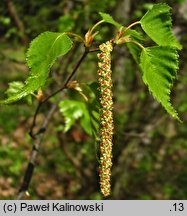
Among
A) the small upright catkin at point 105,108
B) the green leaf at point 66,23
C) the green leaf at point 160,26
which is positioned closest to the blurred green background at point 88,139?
the green leaf at point 66,23

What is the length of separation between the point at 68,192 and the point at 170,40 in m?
3.83

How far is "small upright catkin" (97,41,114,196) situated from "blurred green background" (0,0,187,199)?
1705mm

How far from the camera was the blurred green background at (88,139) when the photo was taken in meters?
3.38

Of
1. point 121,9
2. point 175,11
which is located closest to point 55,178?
point 121,9

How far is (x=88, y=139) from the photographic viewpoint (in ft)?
17.9

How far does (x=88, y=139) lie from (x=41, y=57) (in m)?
4.25

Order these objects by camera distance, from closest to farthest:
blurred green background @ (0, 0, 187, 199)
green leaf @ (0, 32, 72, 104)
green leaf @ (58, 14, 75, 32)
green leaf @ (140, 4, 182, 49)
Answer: green leaf @ (0, 32, 72, 104) → green leaf @ (140, 4, 182, 49) → green leaf @ (58, 14, 75, 32) → blurred green background @ (0, 0, 187, 199)

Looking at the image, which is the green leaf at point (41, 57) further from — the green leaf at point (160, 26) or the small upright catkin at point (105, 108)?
the green leaf at point (160, 26)

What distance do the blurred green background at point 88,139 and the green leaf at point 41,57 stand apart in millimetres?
1614

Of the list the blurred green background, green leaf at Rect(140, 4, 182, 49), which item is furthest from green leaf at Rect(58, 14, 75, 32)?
green leaf at Rect(140, 4, 182, 49)

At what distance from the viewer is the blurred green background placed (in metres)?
3.38

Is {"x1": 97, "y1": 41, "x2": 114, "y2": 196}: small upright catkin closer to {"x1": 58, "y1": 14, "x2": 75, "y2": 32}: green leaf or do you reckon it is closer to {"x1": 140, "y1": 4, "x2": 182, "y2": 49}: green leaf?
{"x1": 140, "y1": 4, "x2": 182, "y2": 49}: green leaf

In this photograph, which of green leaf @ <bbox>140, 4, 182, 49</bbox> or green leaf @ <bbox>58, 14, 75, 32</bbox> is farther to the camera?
green leaf @ <bbox>58, 14, 75, 32</bbox>

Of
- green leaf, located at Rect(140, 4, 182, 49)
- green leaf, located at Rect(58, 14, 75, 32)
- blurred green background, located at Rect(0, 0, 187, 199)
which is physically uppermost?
green leaf, located at Rect(140, 4, 182, 49)
